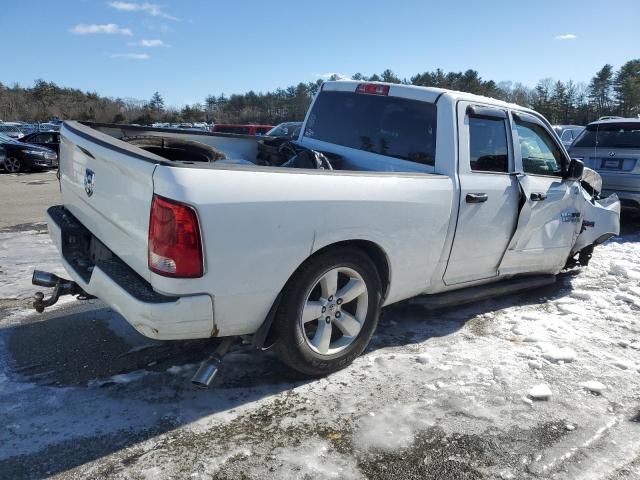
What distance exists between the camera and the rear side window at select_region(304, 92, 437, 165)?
157 inches

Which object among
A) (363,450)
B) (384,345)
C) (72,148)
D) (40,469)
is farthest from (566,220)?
(40,469)

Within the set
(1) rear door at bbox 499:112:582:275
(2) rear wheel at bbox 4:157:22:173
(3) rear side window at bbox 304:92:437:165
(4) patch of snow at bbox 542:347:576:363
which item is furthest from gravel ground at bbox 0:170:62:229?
(4) patch of snow at bbox 542:347:576:363

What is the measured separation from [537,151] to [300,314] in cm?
294

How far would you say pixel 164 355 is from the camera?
357 centimetres

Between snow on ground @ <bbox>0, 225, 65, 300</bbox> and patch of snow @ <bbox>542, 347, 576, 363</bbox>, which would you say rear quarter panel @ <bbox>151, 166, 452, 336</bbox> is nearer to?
patch of snow @ <bbox>542, 347, 576, 363</bbox>

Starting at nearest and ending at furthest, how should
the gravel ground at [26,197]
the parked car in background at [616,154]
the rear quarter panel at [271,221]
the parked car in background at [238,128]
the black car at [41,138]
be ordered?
the rear quarter panel at [271,221] → the gravel ground at [26,197] → the parked car in background at [616,154] → the black car at [41,138] → the parked car in background at [238,128]

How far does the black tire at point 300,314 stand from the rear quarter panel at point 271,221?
0.34ft

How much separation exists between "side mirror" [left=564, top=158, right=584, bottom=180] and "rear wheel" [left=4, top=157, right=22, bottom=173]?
16.7m

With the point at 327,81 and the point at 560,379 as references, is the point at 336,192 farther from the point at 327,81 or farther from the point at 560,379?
the point at 327,81

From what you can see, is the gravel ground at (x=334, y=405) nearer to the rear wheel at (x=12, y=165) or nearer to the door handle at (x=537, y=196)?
the door handle at (x=537, y=196)

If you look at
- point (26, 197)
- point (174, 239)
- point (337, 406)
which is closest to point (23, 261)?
point (174, 239)

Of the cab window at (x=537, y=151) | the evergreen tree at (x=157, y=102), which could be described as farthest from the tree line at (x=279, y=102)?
the cab window at (x=537, y=151)

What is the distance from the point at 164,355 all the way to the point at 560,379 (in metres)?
2.69

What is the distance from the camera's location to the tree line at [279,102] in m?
56.0
